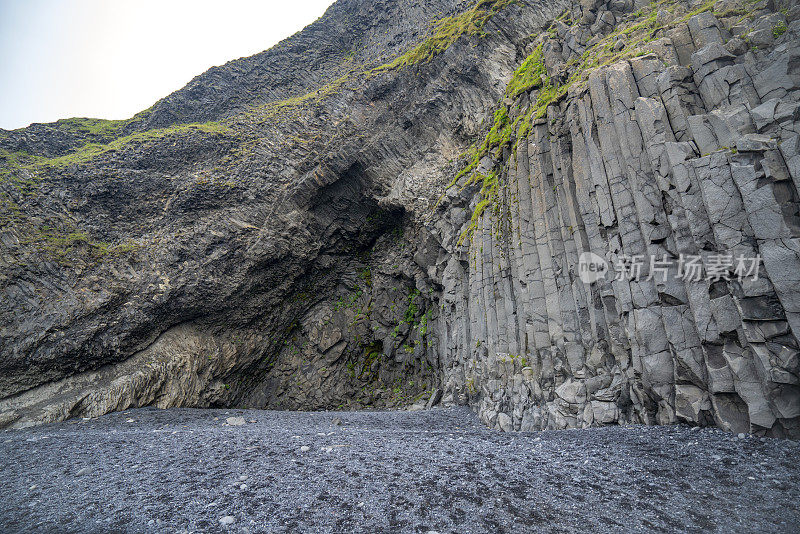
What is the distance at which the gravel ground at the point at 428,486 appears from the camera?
5355mm

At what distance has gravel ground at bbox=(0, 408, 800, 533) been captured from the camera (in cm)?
536

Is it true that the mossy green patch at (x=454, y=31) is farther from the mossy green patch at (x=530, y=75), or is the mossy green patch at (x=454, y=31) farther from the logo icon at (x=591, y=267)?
the logo icon at (x=591, y=267)

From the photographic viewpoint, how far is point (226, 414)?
72.7 ft

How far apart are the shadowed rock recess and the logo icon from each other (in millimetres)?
342

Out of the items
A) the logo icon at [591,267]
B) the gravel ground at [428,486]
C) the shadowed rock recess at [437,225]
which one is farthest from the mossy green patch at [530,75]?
the gravel ground at [428,486]

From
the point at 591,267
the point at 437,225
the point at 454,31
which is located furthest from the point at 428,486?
the point at 454,31

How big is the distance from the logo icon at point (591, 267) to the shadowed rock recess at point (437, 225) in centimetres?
34

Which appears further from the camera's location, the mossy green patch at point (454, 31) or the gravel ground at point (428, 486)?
the mossy green patch at point (454, 31)

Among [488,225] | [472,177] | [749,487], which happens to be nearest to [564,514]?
[749,487]

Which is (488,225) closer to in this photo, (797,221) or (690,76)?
(690,76)

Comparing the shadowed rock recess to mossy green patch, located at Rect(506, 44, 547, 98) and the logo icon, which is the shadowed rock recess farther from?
the logo icon

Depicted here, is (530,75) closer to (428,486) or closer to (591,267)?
(591,267)

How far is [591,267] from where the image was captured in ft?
38.2

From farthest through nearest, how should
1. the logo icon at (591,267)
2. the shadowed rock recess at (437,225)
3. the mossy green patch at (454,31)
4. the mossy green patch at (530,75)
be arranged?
the mossy green patch at (454,31) < the mossy green patch at (530,75) < the logo icon at (591,267) < the shadowed rock recess at (437,225)
